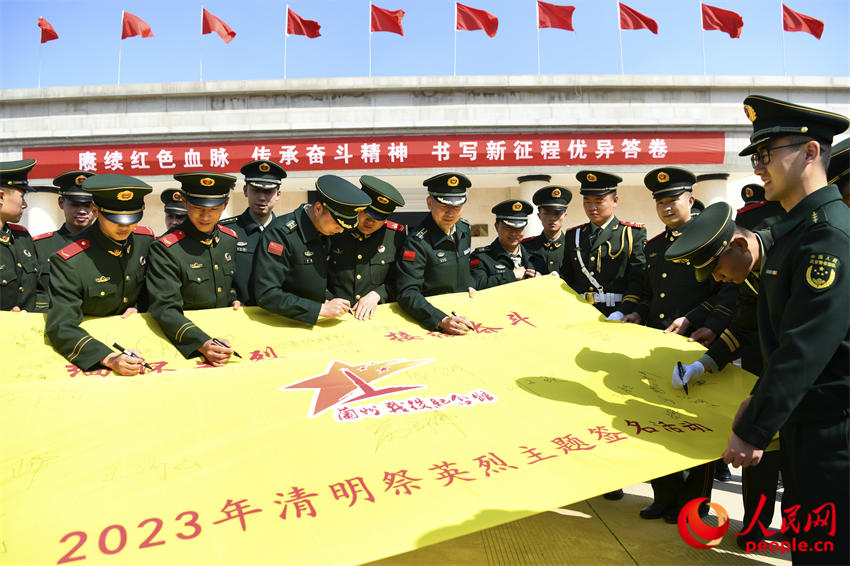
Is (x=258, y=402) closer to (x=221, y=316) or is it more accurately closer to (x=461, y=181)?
(x=221, y=316)

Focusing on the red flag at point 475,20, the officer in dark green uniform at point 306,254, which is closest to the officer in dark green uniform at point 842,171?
the officer in dark green uniform at point 306,254

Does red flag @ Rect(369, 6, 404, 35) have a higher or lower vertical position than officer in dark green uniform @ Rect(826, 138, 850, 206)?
higher

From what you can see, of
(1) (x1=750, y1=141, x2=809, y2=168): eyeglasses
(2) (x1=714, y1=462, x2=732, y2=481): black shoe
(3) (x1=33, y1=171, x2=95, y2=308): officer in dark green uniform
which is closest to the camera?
(1) (x1=750, y1=141, x2=809, y2=168): eyeglasses

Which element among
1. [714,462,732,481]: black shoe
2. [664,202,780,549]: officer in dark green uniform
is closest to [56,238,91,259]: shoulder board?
[664,202,780,549]: officer in dark green uniform

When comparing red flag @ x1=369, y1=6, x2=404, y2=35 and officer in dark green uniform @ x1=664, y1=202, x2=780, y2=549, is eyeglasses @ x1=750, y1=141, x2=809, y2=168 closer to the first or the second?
officer in dark green uniform @ x1=664, y1=202, x2=780, y2=549

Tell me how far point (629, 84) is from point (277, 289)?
13811 mm

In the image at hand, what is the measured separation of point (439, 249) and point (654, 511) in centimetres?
257

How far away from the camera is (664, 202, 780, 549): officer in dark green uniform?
2.53 m

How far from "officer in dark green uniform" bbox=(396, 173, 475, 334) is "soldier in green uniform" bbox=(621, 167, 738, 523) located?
4.75ft

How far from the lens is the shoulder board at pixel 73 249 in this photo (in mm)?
3471

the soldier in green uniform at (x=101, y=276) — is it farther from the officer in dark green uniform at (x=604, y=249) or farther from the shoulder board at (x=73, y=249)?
the officer in dark green uniform at (x=604, y=249)

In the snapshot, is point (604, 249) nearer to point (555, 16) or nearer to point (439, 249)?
point (439, 249)

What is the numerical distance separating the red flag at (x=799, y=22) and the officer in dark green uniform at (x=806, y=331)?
751 inches

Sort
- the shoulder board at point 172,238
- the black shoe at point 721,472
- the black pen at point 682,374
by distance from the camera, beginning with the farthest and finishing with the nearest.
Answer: the black shoe at point 721,472, the shoulder board at point 172,238, the black pen at point 682,374
